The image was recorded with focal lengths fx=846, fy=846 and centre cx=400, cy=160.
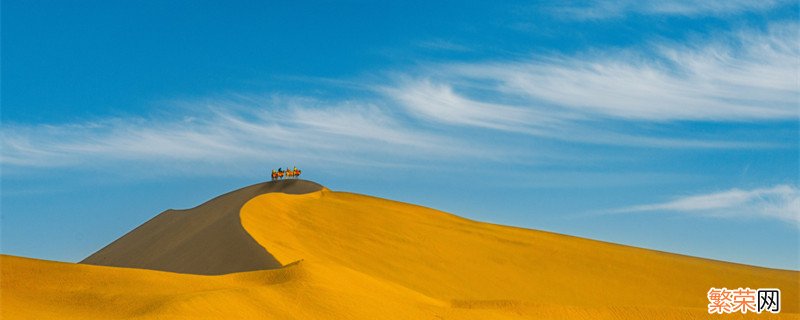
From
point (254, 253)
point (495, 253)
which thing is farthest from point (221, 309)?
point (495, 253)

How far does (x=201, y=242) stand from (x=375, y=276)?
7142 millimetres

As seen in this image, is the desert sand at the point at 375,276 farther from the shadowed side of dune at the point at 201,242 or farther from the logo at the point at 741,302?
the logo at the point at 741,302

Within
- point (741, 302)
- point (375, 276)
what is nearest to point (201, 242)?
point (375, 276)

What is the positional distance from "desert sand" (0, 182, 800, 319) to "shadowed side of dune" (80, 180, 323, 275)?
149 mm

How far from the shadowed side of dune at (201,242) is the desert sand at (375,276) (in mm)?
149

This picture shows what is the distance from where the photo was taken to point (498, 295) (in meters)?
28.9

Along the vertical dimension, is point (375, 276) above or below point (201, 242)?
below

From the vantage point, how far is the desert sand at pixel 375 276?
17.8m

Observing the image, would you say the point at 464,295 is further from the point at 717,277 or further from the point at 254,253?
the point at 717,277

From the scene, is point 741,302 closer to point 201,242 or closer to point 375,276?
point 375,276

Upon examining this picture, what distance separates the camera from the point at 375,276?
2783 cm

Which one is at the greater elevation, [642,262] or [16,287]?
[642,262]

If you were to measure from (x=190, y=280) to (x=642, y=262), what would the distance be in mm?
24090

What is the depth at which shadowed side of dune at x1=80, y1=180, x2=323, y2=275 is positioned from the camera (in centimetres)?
2686
